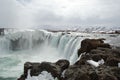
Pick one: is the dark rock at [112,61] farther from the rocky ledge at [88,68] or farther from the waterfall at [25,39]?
the waterfall at [25,39]

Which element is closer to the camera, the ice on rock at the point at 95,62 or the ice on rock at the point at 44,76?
the ice on rock at the point at 95,62

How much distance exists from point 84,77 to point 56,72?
358cm

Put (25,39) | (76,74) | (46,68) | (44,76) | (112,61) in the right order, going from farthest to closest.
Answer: (25,39)
(46,68)
(44,76)
(112,61)
(76,74)

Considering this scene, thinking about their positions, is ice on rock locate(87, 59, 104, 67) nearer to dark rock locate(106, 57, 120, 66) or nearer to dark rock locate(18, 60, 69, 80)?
dark rock locate(106, 57, 120, 66)

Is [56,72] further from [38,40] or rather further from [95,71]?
[38,40]

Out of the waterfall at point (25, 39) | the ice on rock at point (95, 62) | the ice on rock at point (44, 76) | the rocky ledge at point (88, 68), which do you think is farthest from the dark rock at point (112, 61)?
the waterfall at point (25, 39)

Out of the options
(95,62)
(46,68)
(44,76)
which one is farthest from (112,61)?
(44,76)

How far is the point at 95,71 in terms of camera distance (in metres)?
14.2

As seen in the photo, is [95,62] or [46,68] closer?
[95,62]

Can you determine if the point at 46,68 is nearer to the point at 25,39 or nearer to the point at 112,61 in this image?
the point at 112,61

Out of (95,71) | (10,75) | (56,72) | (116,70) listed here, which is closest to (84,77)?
(95,71)

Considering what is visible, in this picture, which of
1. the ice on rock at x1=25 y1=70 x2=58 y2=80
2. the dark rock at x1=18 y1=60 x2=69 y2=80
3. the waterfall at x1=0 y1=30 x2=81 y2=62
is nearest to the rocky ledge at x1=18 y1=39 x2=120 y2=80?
the dark rock at x1=18 y1=60 x2=69 y2=80

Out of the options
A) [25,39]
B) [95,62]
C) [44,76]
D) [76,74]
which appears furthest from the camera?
[25,39]

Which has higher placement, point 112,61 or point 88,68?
point 112,61
